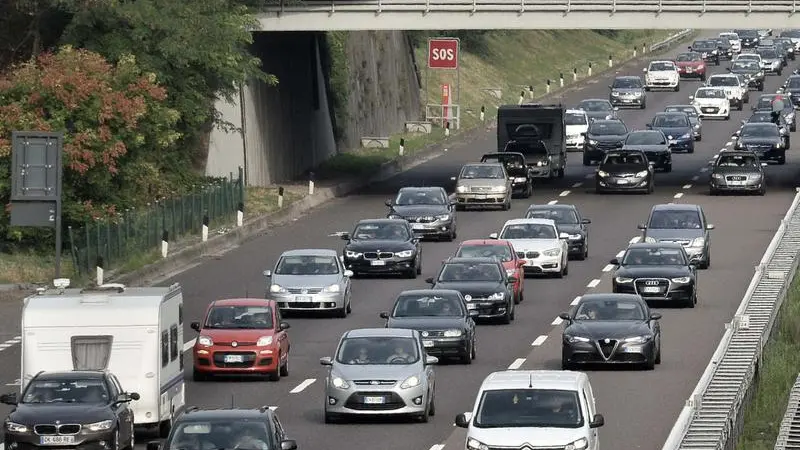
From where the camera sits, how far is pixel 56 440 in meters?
29.6

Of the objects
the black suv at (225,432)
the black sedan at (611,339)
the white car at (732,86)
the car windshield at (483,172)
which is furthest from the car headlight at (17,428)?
the white car at (732,86)

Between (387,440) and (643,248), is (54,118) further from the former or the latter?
(387,440)

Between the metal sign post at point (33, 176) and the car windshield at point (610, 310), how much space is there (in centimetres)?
1276

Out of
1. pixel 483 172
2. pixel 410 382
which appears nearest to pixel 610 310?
pixel 410 382

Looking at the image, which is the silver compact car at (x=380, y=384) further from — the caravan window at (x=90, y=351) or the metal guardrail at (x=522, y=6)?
the metal guardrail at (x=522, y=6)

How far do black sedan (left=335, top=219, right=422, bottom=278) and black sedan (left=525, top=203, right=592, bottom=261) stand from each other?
4.72m

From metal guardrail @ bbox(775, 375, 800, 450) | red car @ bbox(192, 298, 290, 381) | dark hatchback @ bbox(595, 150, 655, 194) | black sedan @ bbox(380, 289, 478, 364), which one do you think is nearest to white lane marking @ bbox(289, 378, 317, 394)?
red car @ bbox(192, 298, 290, 381)

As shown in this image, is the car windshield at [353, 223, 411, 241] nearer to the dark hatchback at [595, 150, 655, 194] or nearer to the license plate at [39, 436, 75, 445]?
the dark hatchback at [595, 150, 655, 194]

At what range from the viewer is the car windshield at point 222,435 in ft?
86.7

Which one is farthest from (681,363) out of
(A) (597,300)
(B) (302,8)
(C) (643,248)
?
(B) (302,8)

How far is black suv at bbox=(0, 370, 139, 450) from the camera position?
97.2 ft

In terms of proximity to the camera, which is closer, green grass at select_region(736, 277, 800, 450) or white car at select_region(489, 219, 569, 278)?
green grass at select_region(736, 277, 800, 450)

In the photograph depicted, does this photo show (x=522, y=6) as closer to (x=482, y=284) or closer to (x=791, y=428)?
(x=482, y=284)

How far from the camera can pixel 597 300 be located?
39.9 metres
